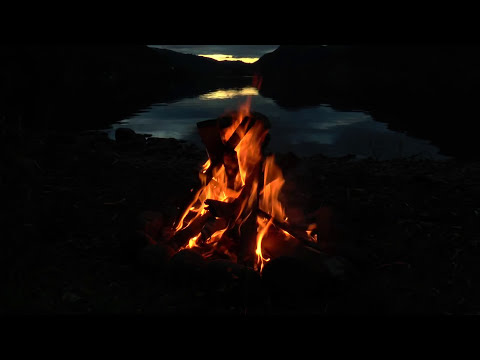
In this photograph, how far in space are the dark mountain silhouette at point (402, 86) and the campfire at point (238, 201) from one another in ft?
3.11

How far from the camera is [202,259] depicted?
3.93 m

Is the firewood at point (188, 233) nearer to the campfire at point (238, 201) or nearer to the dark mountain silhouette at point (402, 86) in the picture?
the campfire at point (238, 201)

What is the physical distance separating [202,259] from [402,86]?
2035 inches

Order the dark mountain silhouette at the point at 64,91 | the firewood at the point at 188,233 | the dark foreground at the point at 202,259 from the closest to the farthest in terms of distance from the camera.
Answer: the dark foreground at the point at 202,259 → the firewood at the point at 188,233 → the dark mountain silhouette at the point at 64,91

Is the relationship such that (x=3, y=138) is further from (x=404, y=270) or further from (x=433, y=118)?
(x=433, y=118)

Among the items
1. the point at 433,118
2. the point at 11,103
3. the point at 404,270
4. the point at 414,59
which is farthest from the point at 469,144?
the point at 414,59

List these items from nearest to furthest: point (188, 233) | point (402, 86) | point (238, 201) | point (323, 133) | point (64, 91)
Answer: point (238, 201), point (188, 233), point (323, 133), point (64, 91), point (402, 86)

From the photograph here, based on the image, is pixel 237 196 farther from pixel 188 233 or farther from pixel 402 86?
pixel 402 86

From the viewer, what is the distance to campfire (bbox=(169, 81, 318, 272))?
4.14 metres

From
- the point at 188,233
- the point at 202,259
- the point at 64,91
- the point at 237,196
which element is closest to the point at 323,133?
the point at 237,196

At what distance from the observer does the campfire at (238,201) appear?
4145mm

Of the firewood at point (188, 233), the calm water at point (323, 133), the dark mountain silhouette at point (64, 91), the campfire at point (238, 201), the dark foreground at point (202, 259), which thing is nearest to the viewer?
the dark foreground at point (202, 259)

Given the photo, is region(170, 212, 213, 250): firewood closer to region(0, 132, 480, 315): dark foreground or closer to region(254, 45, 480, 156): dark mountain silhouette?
region(0, 132, 480, 315): dark foreground

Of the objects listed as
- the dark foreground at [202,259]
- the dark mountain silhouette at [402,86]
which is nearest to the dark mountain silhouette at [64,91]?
the dark foreground at [202,259]
